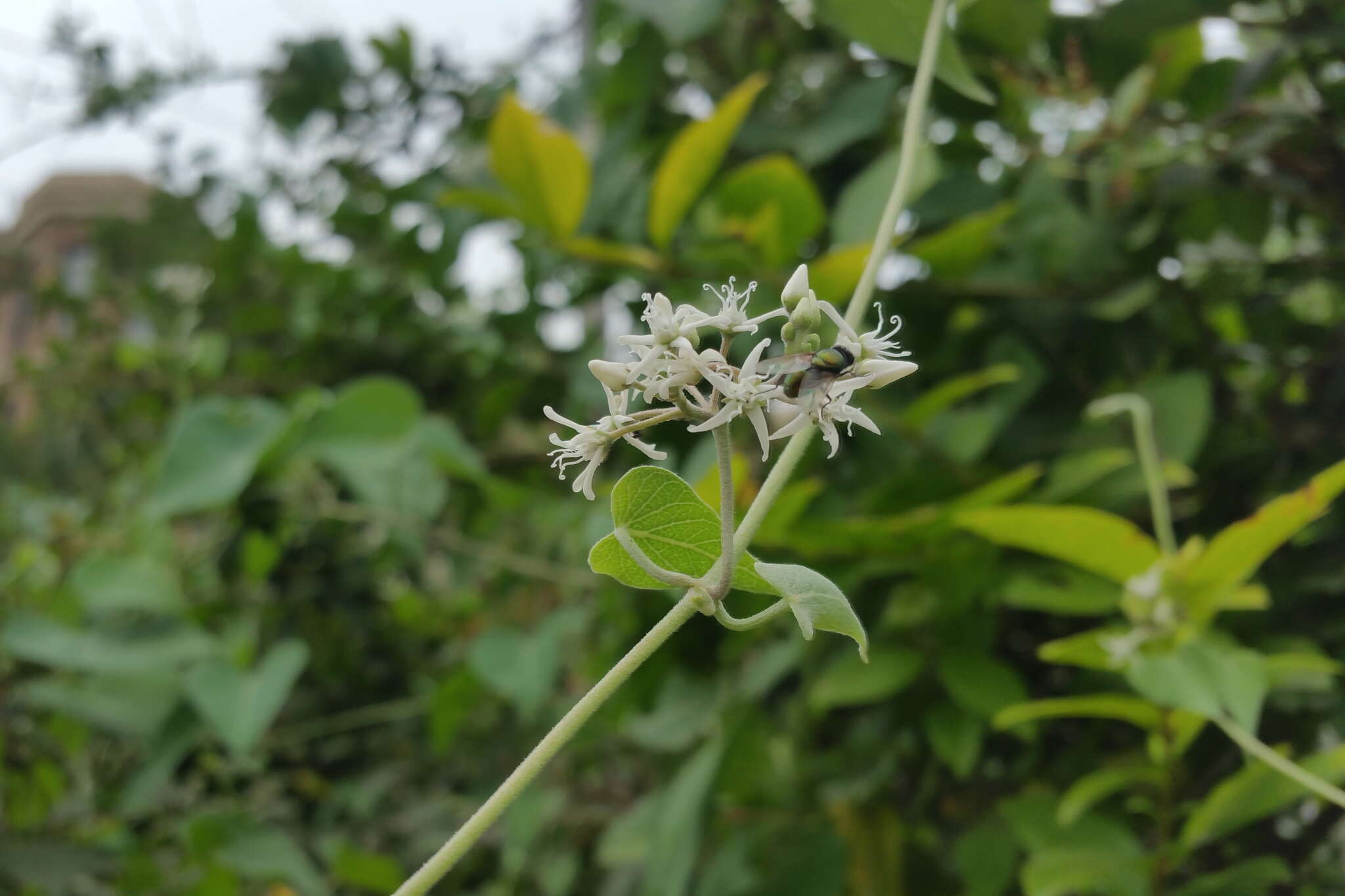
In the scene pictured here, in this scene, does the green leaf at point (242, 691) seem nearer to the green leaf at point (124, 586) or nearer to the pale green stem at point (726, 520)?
the green leaf at point (124, 586)

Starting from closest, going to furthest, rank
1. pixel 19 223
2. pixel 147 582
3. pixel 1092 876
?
1. pixel 1092 876
2. pixel 147 582
3. pixel 19 223

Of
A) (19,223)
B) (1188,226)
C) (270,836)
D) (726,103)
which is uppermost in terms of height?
(726,103)

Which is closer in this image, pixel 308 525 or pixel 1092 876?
pixel 1092 876

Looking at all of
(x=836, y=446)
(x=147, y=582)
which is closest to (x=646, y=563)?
(x=836, y=446)

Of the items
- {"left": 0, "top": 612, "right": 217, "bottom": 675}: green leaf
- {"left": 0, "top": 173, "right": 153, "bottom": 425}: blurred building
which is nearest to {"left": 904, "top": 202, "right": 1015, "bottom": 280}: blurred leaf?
{"left": 0, "top": 612, "right": 217, "bottom": 675}: green leaf

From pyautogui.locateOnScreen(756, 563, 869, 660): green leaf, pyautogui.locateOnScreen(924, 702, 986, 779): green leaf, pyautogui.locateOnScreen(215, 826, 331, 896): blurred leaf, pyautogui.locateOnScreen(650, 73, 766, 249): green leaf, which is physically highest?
pyautogui.locateOnScreen(756, 563, 869, 660): green leaf

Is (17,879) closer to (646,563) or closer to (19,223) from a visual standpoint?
(646,563)

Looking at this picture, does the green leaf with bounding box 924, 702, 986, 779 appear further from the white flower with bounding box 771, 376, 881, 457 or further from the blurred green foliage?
the white flower with bounding box 771, 376, 881, 457

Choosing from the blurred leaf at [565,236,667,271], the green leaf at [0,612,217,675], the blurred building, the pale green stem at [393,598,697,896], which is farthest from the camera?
the blurred building
